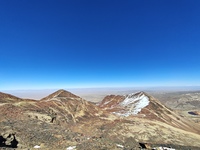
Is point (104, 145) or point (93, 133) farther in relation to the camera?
point (93, 133)

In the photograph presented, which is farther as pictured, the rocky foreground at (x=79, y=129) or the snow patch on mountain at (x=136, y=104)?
the snow patch on mountain at (x=136, y=104)

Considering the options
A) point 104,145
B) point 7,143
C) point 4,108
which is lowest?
point 104,145

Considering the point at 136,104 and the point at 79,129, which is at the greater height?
the point at 136,104

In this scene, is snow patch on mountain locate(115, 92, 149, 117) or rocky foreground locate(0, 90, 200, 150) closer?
rocky foreground locate(0, 90, 200, 150)

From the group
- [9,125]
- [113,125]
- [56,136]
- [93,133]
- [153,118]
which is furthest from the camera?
[153,118]

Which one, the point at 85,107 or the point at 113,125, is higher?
the point at 85,107

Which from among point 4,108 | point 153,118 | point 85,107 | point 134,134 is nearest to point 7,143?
point 4,108

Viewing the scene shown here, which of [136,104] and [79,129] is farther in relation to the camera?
[136,104]

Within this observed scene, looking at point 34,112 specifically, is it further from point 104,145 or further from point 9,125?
point 104,145
